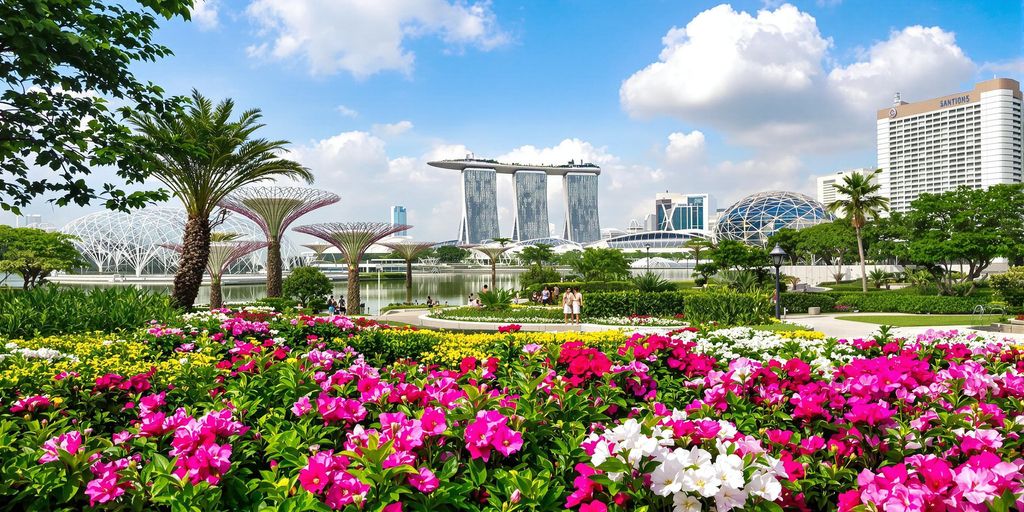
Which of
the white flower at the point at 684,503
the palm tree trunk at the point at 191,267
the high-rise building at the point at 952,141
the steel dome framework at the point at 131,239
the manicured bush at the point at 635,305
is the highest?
the high-rise building at the point at 952,141

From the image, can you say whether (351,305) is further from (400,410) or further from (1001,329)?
(400,410)

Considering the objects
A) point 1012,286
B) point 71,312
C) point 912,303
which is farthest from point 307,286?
point 1012,286

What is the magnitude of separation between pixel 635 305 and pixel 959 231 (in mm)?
20782

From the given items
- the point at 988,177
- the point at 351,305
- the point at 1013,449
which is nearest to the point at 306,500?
the point at 1013,449

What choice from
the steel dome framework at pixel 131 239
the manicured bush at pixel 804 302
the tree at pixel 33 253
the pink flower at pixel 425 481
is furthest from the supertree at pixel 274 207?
the steel dome framework at pixel 131 239

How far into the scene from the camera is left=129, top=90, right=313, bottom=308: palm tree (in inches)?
698

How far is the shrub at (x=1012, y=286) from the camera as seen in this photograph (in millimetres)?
22656

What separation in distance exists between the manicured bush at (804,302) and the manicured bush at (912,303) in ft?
2.80

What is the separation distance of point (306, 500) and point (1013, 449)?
10.2ft

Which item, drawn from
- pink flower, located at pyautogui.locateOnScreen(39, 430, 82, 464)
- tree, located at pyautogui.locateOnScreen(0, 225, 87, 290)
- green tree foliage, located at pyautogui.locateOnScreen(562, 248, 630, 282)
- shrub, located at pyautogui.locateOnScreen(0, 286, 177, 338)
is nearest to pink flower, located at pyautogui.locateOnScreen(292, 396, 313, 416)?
pink flower, located at pyautogui.locateOnScreen(39, 430, 82, 464)

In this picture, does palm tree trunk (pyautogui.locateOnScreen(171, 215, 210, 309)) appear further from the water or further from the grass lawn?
the grass lawn

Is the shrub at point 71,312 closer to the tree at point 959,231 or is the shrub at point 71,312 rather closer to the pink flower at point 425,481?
the pink flower at point 425,481

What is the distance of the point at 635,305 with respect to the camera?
885 inches

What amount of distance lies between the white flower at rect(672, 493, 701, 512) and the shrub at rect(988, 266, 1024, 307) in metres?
27.3
